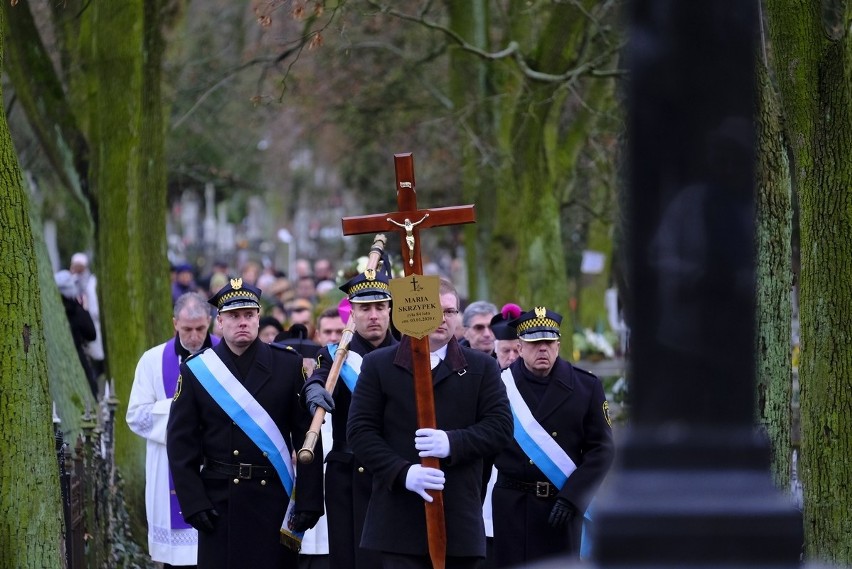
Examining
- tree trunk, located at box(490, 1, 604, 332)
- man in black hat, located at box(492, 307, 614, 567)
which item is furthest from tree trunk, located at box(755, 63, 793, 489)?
tree trunk, located at box(490, 1, 604, 332)

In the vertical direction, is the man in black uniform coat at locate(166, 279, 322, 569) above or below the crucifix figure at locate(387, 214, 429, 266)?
below

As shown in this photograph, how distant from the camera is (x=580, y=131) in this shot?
22.6 metres

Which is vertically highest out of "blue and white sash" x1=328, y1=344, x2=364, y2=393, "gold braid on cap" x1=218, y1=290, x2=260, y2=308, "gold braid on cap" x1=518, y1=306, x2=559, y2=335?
"gold braid on cap" x1=218, y1=290, x2=260, y2=308


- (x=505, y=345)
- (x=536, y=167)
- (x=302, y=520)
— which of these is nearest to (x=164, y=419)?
(x=302, y=520)

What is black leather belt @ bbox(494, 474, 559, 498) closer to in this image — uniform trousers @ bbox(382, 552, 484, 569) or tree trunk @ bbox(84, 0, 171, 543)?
uniform trousers @ bbox(382, 552, 484, 569)

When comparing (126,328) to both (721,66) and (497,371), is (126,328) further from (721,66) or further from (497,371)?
(721,66)

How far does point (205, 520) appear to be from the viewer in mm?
9031

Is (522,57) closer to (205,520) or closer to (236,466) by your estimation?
(236,466)

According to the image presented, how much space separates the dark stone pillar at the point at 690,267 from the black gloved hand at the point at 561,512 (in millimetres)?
4803

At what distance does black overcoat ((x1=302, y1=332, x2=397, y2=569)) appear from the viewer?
912 cm

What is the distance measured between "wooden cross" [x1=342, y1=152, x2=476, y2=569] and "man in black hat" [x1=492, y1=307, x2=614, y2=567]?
3.74ft

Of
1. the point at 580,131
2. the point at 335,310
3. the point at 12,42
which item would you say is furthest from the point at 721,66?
the point at 580,131

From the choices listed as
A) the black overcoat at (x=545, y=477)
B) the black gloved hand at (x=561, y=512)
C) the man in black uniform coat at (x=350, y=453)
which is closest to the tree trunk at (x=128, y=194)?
the man in black uniform coat at (x=350, y=453)

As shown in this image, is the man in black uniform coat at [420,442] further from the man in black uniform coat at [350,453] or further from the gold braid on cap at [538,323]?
the gold braid on cap at [538,323]
